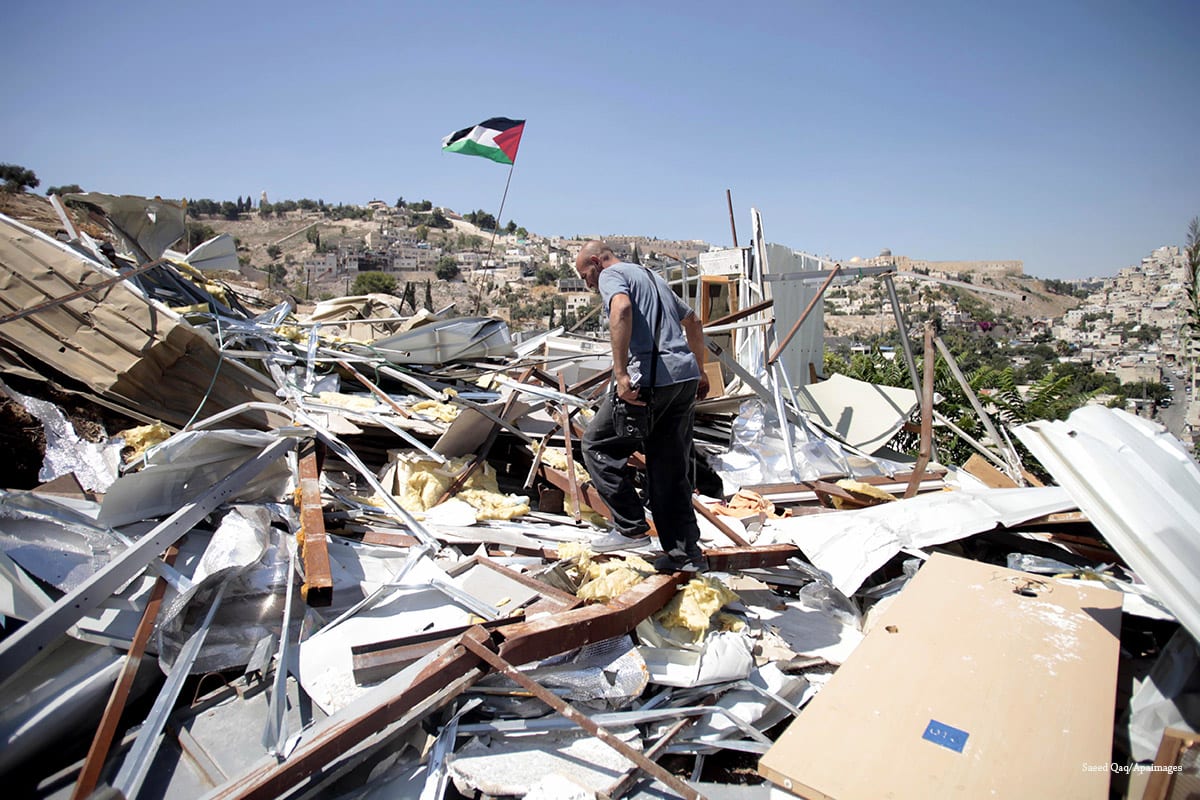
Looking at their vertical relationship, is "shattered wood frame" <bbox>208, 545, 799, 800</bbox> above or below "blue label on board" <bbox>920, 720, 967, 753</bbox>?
below

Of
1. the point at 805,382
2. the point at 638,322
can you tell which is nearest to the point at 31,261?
the point at 638,322

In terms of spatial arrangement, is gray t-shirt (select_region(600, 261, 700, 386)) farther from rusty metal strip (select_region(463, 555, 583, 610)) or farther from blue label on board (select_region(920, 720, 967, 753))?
blue label on board (select_region(920, 720, 967, 753))

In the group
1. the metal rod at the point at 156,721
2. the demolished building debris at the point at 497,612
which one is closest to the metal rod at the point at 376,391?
the demolished building debris at the point at 497,612

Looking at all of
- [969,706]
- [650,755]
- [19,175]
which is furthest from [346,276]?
→ [969,706]

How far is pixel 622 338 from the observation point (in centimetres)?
273

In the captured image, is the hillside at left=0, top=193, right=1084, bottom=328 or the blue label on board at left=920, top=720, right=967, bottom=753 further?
the hillside at left=0, top=193, right=1084, bottom=328

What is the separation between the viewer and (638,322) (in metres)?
2.82

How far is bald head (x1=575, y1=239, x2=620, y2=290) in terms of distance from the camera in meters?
3.06

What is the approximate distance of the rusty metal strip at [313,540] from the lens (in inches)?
94.3

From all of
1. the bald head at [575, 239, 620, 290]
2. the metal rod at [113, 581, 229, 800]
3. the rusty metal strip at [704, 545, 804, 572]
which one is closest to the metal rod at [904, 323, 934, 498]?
the rusty metal strip at [704, 545, 804, 572]

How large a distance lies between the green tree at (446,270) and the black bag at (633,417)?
229 feet

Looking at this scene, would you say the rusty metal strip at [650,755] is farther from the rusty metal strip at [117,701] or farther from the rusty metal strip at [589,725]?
the rusty metal strip at [117,701]

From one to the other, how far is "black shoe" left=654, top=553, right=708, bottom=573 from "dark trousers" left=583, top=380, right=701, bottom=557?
23 mm

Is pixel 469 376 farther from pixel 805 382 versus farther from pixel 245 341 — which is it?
pixel 805 382
